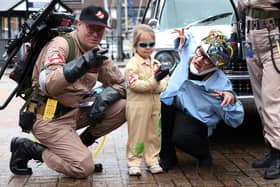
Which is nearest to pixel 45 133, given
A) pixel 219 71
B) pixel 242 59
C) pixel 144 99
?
pixel 144 99

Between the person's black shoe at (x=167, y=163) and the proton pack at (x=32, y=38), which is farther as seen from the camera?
the person's black shoe at (x=167, y=163)

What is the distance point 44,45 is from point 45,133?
→ 0.78m

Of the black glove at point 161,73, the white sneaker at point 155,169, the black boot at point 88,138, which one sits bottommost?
the white sneaker at point 155,169

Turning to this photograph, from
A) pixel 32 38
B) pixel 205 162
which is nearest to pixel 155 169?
pixel 205 162

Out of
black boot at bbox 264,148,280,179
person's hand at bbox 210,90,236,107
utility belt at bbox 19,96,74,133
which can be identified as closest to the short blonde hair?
person's hand at bbox 210,90,236,107

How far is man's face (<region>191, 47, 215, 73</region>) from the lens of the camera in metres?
5.15

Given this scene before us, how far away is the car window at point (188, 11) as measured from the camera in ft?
24.0

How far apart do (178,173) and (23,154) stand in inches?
57.0

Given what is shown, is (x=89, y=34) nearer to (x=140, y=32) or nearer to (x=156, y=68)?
(x=140, y=32)

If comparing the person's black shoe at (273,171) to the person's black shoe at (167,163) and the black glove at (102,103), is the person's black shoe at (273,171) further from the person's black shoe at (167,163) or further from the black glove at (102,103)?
the black glove at (102,103)

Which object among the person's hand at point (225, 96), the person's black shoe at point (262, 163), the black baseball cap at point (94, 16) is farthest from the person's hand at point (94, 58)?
the person's black shoe at point (262, 163)

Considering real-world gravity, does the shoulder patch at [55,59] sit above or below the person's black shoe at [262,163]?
above

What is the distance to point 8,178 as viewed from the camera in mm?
5102

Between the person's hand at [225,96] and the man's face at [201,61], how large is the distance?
258mm
